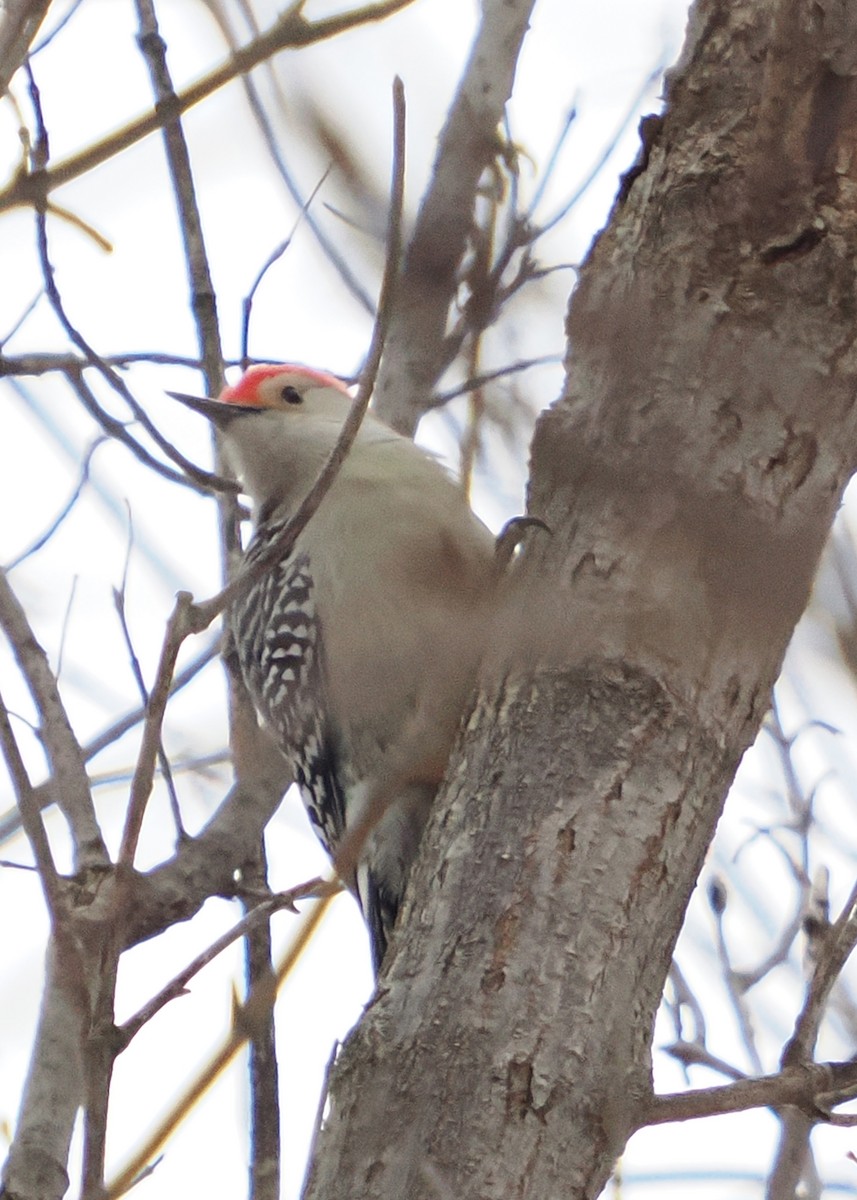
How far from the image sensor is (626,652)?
84.7 inches

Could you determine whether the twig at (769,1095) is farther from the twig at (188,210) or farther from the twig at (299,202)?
the twig at (188,210)

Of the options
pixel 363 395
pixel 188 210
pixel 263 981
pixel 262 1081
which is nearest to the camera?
pixel 263 981

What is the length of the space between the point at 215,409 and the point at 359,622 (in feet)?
2.62

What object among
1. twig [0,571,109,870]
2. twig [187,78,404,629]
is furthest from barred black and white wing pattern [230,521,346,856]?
twig [187,78,404,629]

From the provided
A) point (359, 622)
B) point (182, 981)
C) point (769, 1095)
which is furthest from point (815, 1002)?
point (359, 622)

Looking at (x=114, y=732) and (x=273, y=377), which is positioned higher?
(x=273, y=377)

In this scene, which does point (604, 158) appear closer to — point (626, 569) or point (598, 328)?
point (626, 569)

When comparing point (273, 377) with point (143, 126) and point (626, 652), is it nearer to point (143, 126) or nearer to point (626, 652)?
point (143, 126)

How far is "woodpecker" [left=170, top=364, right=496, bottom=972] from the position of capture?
3465 millimetres

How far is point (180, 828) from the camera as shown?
2.90 metres

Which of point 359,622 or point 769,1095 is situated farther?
point 359,622

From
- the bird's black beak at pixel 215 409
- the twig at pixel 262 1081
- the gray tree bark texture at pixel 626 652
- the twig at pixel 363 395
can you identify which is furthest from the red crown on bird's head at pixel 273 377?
the twig at pixel 363 395

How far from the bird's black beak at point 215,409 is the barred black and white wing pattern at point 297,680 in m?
0.32

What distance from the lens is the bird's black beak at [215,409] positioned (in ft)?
13.1
